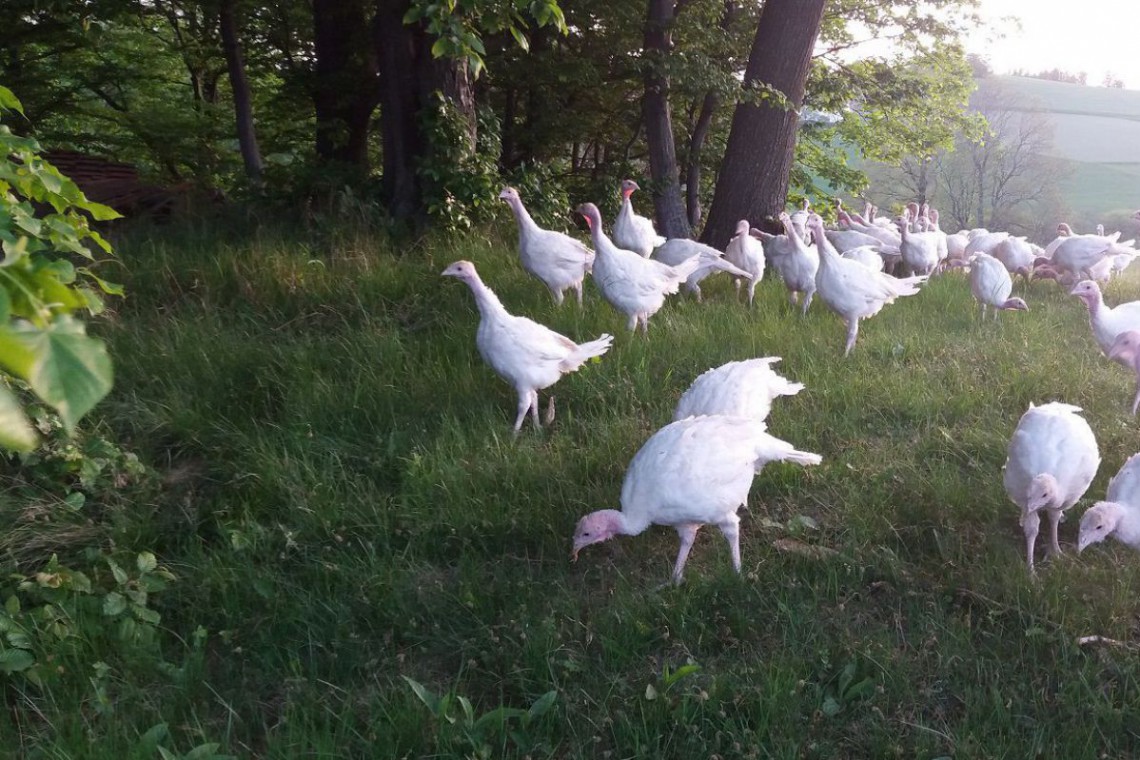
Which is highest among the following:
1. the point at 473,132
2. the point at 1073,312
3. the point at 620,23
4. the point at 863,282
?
the point at 620,23

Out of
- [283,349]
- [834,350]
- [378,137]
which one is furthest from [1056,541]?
[378,137]

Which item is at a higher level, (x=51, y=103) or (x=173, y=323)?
(x=51, y=103)

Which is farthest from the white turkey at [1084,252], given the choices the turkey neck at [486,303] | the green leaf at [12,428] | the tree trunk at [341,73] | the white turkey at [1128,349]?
the green leaf at [12,428]

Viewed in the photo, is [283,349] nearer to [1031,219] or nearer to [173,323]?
[173,323]

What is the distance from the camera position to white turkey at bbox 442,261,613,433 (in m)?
5.23

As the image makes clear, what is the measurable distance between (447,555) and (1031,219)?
26.0 metres

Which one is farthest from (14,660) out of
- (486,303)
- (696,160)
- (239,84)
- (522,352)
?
(696,160)

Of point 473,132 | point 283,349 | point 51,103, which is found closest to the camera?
point 283,349

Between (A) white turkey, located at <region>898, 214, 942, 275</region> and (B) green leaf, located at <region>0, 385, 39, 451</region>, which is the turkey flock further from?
(B) green leaf, located at <region>0, 385, 39, 451</region>

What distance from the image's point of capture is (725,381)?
4.74 meters

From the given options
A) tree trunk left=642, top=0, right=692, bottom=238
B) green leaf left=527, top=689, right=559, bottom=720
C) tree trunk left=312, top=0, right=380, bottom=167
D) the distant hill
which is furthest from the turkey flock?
the distant hill

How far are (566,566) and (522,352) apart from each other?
1633 millimetres

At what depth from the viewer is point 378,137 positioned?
1551 centimetres

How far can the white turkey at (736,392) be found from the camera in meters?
4.66
